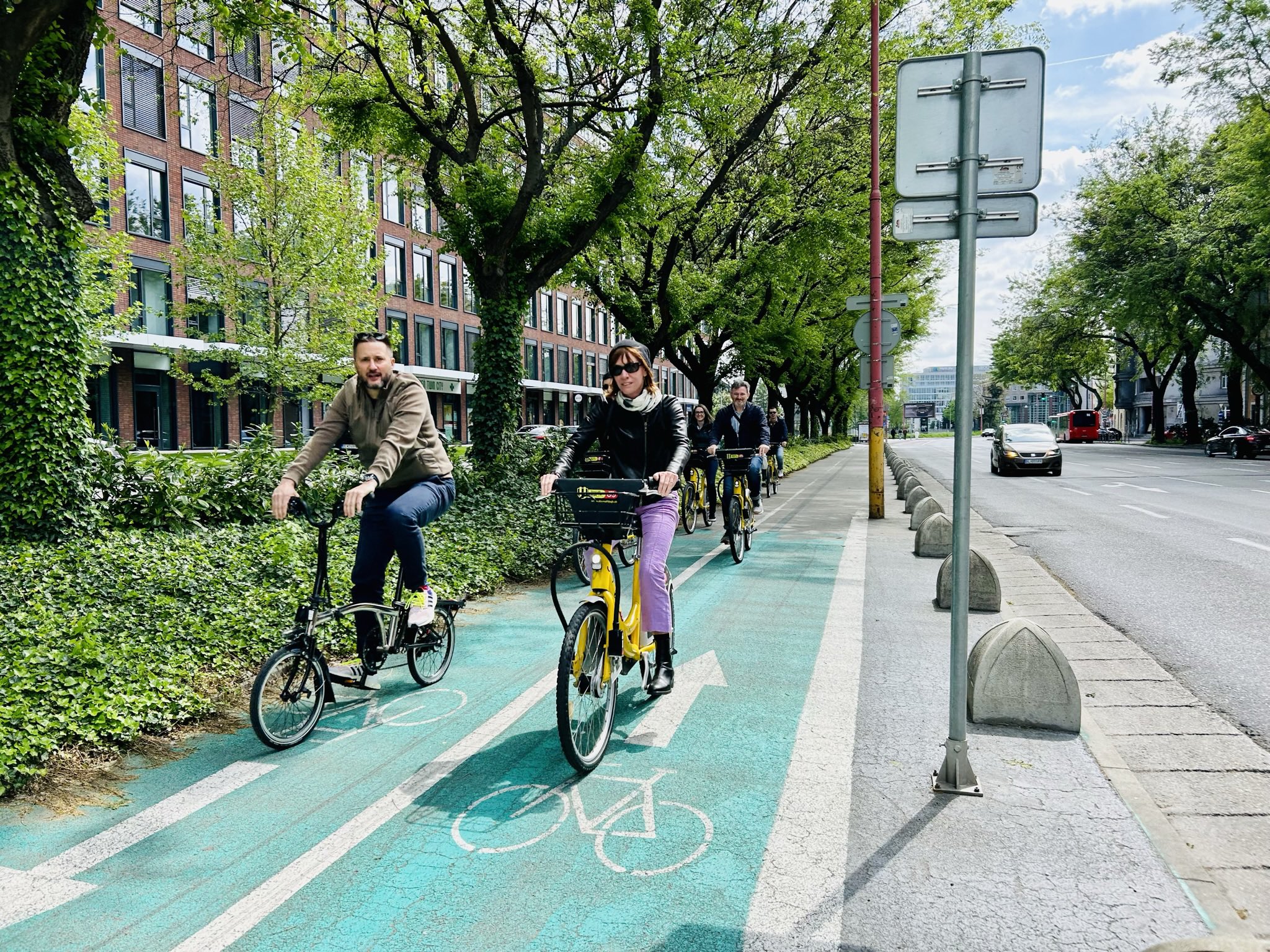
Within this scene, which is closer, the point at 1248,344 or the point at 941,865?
the point at 941,865

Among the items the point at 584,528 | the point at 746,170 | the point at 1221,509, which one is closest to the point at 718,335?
the point at 746,170

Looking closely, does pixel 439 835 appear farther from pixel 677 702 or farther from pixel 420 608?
pixel 677 702

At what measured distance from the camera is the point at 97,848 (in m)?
3.02

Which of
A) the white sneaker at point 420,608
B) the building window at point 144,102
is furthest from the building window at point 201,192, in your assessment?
the white sneaker at point 420,608

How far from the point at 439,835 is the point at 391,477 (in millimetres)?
1814

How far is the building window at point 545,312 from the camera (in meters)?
54.0

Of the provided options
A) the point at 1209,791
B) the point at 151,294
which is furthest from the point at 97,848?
the point at 151,294

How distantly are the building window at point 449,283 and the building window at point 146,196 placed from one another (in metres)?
15.4

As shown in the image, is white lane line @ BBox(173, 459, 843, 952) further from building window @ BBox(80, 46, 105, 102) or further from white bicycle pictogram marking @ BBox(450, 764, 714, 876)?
building window @ BBox(80, 46, 105, 102)

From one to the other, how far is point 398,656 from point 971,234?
4.21 metres

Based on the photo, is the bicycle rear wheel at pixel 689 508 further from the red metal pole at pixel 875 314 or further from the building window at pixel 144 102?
the building window at pixel 144 102

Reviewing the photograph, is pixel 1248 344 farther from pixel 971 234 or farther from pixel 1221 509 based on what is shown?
pixel 971 234

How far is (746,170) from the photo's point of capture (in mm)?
19656

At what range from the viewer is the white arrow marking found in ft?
13.4
